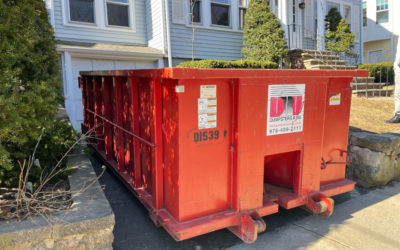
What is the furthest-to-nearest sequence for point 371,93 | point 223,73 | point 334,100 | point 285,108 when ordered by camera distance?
point 371,93
point 334,100
point 285,108
point 223,73

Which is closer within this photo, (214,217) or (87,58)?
(214,217)

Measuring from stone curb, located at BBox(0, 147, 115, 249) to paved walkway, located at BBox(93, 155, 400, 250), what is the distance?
718 millimetres

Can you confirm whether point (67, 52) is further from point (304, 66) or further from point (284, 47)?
point (304, 66)

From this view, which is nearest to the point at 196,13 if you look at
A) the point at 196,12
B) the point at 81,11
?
the point at 196,12

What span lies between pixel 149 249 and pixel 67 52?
743cm

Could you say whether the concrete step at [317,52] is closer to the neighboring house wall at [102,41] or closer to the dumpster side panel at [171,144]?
the neighboring house wall at [102,41]

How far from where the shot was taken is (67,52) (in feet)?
28.3

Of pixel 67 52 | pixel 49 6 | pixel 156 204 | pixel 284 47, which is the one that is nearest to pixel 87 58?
pixel 67 52

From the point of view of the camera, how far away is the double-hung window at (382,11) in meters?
20.5

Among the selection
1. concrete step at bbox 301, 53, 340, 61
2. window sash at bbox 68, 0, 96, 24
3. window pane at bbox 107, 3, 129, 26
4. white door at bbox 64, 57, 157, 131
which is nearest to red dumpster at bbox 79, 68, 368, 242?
white door at bbox 64, 57, 157, 131

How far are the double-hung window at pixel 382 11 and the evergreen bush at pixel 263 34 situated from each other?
14.9 m

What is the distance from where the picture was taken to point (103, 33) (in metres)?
9.80

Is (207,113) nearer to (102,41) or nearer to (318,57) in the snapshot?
(102,41)

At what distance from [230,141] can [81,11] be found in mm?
8740
